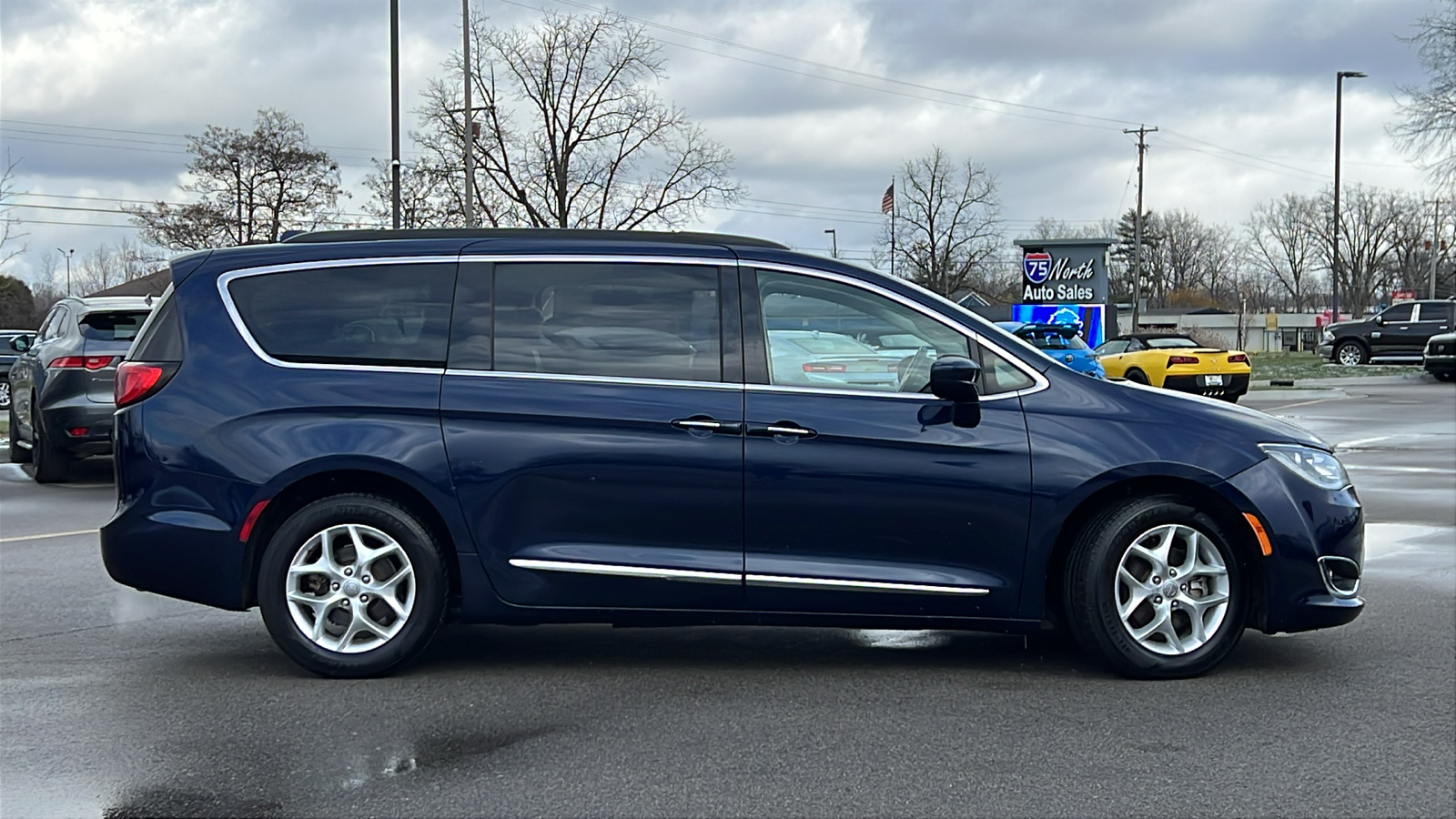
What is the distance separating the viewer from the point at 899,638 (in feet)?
20.0

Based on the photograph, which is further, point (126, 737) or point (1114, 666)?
point (1114, 666)

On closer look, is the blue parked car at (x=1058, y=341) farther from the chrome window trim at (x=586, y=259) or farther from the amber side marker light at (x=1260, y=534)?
the chrome window trim at (x=586, y=259)

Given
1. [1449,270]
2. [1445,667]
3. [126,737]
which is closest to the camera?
[126,737]

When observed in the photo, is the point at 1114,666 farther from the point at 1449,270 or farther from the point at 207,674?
the point at 1449,270

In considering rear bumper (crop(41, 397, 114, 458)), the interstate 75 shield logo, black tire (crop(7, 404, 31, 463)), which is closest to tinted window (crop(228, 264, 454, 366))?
rear bumper (crop(41, 397, 114, 458))

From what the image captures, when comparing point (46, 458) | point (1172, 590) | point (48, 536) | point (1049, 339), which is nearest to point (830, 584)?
point (1172, 590)

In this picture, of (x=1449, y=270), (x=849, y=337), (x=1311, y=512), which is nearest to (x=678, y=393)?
(x=849, y=337)

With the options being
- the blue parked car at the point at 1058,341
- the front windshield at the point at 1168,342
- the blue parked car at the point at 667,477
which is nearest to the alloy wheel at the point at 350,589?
the blue parked car at the point at 667,477

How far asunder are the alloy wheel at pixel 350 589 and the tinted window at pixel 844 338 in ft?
5.51

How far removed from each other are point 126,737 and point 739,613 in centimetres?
222

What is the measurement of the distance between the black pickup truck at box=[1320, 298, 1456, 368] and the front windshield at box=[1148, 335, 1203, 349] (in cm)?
1401

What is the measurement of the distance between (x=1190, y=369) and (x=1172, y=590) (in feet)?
72.3

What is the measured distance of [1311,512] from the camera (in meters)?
5.34

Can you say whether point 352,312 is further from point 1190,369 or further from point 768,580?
point 1190,369
